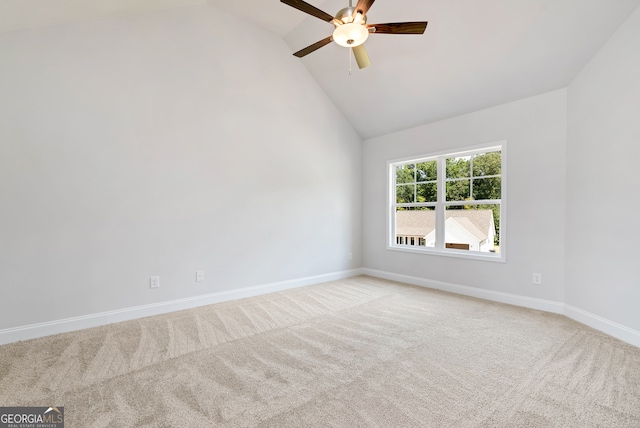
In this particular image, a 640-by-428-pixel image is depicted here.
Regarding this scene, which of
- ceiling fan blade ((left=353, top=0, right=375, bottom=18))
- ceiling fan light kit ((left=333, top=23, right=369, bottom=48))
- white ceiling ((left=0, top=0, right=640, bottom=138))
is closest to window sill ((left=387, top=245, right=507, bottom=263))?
white ceiling ((left=0, top=0, right=640, bottom=138))

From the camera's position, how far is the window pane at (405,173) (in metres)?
4.97

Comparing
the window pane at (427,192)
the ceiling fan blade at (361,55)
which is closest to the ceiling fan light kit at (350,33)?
the ceiling fan blade at (361,55)

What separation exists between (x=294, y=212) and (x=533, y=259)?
325cm

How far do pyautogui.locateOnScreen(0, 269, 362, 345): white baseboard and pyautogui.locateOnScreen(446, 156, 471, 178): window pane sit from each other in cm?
281

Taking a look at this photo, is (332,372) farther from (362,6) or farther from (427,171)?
(427,171)

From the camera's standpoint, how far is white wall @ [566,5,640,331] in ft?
8.64

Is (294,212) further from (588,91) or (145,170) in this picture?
(588,91)

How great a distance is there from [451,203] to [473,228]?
0.48 metres

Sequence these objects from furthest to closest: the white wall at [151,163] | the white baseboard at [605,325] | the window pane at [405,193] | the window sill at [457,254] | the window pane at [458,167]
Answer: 1. the window pane at [405,193]
2. the window pane at [458,167]
3. the window sill at [457,254]
4. the white wall at [151,163]
5. the white baseboard at [605,325]

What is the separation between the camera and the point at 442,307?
3609 mm

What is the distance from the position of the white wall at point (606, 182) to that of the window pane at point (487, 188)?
759 millimetres

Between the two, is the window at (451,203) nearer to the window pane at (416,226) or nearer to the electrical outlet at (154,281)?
the window pane at (416,226)

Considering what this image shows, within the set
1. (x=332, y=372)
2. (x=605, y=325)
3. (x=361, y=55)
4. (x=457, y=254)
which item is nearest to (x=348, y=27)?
(x=361, y=55)

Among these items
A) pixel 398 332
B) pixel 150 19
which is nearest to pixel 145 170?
pixel 150 19
